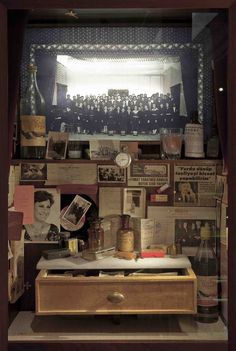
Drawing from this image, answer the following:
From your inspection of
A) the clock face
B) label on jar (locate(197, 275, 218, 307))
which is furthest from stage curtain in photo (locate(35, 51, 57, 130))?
label on jar (locate(197, 275, 218, 307))

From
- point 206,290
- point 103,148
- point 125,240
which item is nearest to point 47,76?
point 103,148

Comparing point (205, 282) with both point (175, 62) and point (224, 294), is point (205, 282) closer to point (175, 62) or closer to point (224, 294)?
point (224, 294)

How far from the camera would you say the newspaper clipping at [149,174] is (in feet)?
4.26

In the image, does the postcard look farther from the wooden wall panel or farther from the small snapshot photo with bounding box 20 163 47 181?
the wooden wall panel

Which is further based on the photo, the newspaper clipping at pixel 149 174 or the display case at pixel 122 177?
the newspaper clipping at pixel 149 174

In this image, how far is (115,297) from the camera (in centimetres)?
126

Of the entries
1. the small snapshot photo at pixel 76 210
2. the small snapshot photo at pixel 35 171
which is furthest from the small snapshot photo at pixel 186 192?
the small snapshot photo at pixel 35 171

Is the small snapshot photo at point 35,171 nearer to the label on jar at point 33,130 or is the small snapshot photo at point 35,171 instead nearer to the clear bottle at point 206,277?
the label on jar at point 33,130

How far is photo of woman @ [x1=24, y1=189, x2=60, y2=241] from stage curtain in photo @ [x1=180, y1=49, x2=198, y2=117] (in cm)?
44

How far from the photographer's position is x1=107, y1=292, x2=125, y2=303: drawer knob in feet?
4.12

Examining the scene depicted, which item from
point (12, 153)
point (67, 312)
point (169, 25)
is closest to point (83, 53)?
point (169, 25)

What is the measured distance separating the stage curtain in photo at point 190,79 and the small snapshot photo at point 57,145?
347mm

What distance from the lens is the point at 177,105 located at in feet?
4.32

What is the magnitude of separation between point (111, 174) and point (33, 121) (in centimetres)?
26
